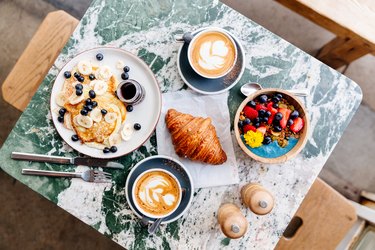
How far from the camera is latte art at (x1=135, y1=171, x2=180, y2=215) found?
5.77ft

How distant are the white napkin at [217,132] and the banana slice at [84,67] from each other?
0.34 m

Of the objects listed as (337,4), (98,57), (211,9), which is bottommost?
(98,57)

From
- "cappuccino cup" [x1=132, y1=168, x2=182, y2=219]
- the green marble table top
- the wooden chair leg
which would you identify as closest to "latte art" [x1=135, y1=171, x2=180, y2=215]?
"cappuccino cup" [x1=132, y1=168, x2=182, y2=219]

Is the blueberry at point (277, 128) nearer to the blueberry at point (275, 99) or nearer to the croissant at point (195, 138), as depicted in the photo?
the blueberry at point (275, 99)

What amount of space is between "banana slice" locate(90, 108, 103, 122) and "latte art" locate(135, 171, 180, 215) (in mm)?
299

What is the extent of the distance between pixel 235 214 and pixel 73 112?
77 cm

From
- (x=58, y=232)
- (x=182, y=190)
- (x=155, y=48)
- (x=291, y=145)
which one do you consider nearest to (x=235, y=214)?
(x=182, y=190)

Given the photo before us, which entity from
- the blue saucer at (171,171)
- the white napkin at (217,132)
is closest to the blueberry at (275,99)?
the white napkin at (217,132)

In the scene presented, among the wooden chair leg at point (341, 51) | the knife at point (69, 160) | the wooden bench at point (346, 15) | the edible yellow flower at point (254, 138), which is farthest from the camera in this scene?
the wooden chair leg at point (341, 51)

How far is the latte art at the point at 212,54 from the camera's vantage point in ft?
5.80

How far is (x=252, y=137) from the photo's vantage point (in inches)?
67.4

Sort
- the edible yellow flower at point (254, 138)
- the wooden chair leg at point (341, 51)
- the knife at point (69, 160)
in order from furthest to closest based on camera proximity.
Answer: the wooden chair leg at point (341, 51) → the knife at point (69, 160) → the edible yellow flower at point (254, 138)

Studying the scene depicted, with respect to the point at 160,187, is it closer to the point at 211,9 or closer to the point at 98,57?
the point at 98,57

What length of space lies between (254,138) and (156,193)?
1.48 ft
